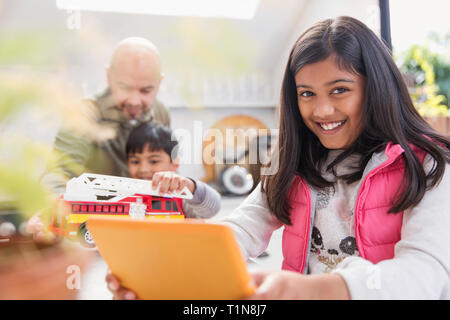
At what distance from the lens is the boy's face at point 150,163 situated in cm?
108

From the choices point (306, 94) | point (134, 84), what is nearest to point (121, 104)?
point (134, 84)

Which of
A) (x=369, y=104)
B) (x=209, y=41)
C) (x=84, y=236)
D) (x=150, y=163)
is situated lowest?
(x=84, y=236)

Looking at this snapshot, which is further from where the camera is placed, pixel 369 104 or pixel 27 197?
pixel 369 104

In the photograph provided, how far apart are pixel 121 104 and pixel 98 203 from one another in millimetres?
558

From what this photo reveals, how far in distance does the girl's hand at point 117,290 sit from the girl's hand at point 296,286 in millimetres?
147

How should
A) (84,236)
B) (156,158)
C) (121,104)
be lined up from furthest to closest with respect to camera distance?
(121,104) → (156,158) → (84,236)

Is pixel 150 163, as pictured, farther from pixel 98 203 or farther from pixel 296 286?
pixel 296 286

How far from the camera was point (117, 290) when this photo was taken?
1.41 feet

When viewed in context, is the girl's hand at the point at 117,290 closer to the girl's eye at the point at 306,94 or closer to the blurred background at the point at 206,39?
the girl's eye at the point at 306,94

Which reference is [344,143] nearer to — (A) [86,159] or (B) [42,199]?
(B) [42,199]

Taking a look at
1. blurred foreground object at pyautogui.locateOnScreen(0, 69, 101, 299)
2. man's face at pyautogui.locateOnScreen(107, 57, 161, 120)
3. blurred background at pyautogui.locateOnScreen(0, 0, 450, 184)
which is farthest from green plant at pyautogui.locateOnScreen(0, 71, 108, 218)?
man's face at pyautogui.locateOnScreen(107, 57, 161, 120)

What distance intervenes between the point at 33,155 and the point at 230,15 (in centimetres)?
92

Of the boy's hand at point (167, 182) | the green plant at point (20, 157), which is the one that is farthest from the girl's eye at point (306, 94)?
the green plant at point (20, 157)

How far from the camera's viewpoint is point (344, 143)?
0.65 metres
